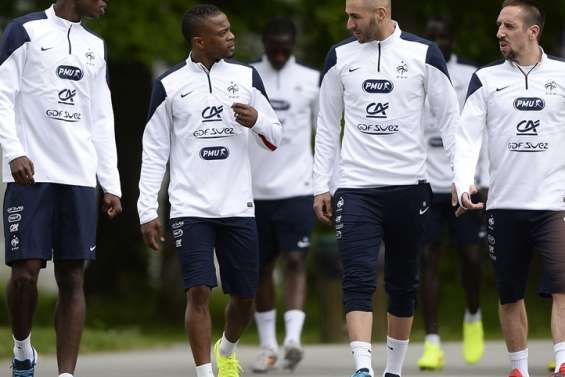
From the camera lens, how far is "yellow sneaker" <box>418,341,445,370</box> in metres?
12.5

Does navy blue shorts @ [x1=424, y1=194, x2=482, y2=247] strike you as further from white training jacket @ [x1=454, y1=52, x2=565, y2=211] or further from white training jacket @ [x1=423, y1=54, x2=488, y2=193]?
white training jacket @ [x1=454, y1=52, x2=565, y2=211]

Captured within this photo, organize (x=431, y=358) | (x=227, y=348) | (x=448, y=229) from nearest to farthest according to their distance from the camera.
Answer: (x=227, y=348), (x=431, y=358), (x=448, y=229)

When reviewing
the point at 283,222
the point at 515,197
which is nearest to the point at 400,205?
the point at 515,197

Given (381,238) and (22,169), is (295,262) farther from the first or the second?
(22,169)

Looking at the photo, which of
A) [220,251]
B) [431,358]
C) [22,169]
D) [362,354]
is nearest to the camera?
[22,169]

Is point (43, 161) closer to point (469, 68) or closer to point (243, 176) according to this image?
point (243, 176)

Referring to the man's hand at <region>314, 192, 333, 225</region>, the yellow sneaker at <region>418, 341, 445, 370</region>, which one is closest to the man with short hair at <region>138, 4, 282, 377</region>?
the man's hand at <region>314, 192, 333, 225</region>

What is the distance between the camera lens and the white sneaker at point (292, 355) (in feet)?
41.1

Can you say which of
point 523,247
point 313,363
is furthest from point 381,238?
point 313,363

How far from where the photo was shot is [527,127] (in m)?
9.96

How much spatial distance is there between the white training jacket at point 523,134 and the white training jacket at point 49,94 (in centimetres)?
225

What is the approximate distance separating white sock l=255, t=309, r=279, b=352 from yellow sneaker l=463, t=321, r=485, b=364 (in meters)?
1.48

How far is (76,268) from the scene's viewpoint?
32.6 feet

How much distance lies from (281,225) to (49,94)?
3.58 meters
